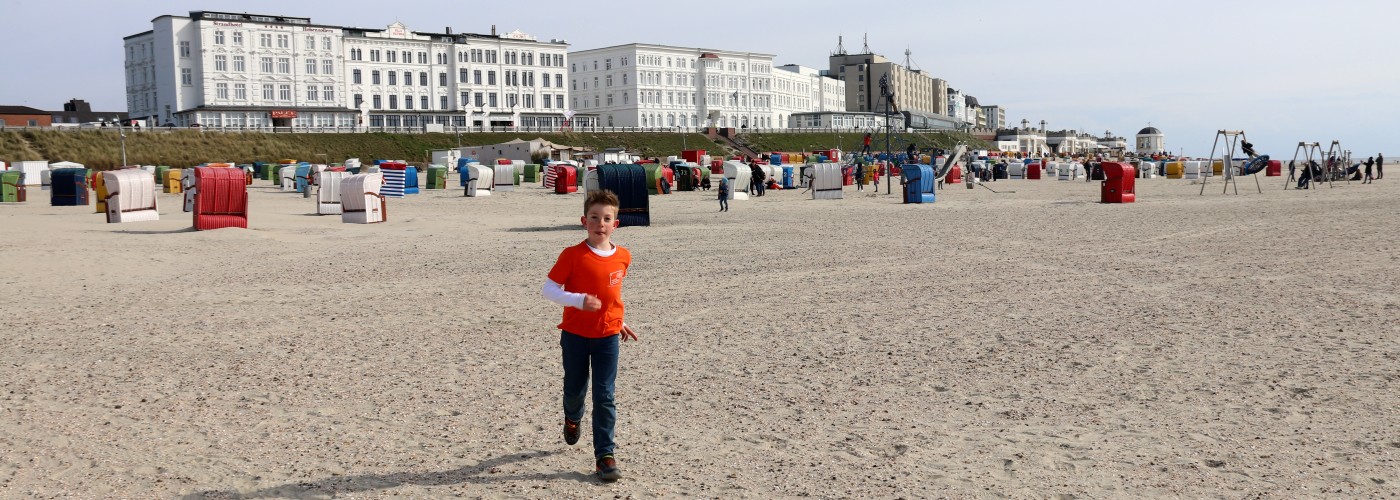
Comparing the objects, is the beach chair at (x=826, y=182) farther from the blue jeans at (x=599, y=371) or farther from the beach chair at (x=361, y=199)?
the blue jeans at (x=599, y=371)

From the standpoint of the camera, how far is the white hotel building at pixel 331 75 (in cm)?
9394

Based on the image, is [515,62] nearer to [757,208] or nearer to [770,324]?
[757,208]

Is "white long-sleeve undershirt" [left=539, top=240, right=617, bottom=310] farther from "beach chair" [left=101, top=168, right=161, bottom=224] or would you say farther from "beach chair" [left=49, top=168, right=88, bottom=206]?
"beach chair" [left=49, top=168, right=88, bottom=206]

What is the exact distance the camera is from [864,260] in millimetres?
16609

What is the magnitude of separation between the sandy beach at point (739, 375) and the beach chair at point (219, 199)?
470 centimetres

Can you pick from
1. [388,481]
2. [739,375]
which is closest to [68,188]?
[739,375]

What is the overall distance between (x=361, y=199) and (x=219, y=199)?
372cm

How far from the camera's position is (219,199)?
76.6 ft

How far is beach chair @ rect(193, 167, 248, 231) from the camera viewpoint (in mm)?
22781

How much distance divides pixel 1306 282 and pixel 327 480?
11.6 m

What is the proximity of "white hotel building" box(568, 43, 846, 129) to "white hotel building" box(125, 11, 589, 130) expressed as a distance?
36.9 ft

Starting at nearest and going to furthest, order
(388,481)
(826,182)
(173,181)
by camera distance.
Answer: (388,481) → (826,182) → (173,181)

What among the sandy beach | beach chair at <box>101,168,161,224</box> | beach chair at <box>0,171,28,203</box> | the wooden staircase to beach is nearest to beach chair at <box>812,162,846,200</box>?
beach chair at <box>101,168,161,224</box>

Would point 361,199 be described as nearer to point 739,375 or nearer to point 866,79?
point 739,375
